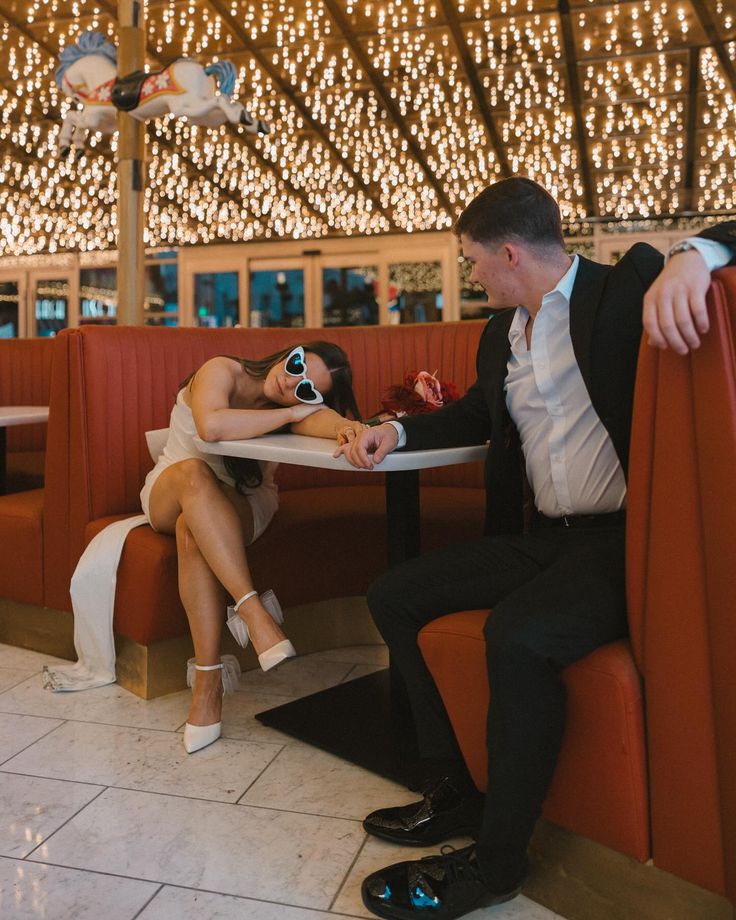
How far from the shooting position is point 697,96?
7.55 metres

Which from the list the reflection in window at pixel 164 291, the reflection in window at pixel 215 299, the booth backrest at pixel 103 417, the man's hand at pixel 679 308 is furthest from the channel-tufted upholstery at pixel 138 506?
the reflection in window at pixel 164 291

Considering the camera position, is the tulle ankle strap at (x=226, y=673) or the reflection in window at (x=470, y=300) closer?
the tulle ankle strap at (x=226, y=673)

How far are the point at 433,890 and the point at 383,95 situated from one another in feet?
25.3

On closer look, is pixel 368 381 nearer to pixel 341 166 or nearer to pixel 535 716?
pixel 535 716

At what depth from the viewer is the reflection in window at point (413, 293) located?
39.9 ft

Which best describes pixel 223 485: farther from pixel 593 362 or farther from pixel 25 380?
pixel 25 380

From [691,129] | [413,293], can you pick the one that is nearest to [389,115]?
[691,129]

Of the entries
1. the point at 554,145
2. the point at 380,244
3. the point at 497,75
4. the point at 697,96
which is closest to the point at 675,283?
the point at 497,75

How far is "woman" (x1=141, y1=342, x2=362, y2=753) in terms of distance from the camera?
7.01 ft

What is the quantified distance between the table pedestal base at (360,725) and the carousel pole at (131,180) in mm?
2738

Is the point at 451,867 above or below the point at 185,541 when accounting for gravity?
below

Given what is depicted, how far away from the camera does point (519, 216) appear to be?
5.69ft

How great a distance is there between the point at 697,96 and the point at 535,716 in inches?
307

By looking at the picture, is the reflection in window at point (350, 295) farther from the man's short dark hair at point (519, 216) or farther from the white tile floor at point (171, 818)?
the man's short dark hair at point (519, 216)
